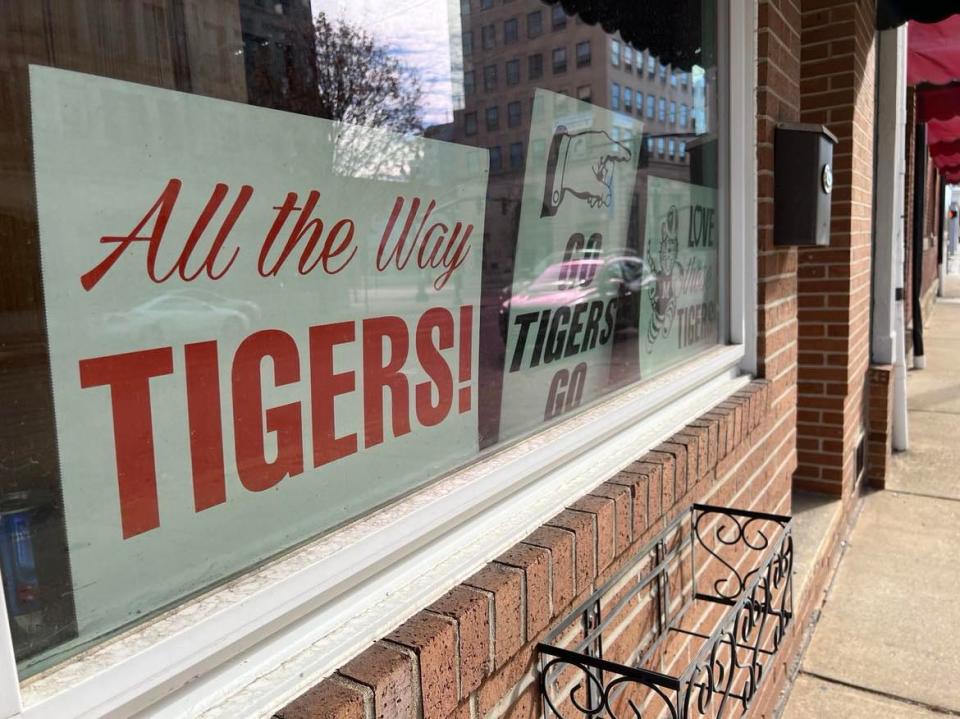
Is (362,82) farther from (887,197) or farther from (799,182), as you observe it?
(887,197)

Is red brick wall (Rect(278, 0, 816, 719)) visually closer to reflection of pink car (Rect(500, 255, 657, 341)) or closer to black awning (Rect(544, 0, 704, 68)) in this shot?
black awning (Rect(544, 0, 704, 68))

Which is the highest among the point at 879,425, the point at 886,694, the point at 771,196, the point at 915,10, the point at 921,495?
the point at 915,10

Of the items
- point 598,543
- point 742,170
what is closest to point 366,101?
point 598,543

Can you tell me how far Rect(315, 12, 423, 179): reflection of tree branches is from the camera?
113cm

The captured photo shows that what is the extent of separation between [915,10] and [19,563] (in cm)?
440

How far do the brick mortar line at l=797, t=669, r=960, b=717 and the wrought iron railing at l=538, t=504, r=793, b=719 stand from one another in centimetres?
42

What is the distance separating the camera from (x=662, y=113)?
2279mm

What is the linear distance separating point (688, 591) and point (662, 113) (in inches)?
54.6

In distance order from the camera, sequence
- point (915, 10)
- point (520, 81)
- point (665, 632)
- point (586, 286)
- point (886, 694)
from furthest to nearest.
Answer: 1. point (915, 10)
2. point (886, 694)
3. point (665, 632)
4. point (586, 286)
5. point (520, 81)

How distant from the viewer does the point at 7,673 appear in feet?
2.40

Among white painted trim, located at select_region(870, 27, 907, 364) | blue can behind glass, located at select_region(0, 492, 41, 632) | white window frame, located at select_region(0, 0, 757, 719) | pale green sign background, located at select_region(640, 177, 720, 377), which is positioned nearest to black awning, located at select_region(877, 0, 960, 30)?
white painted trim, located at select_region(870, 27, 907, 364)

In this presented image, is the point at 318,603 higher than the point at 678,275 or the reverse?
the reverse

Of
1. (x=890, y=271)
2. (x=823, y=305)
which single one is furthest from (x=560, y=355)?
(x=890, y=271)

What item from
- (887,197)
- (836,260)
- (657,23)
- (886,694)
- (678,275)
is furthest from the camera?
(887,197)
